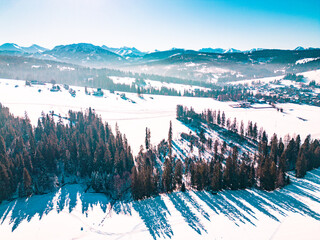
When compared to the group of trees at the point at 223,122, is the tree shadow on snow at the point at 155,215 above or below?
below

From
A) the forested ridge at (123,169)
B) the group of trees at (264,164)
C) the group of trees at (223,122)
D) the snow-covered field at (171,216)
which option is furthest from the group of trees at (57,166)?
the group of trees at (223,122)

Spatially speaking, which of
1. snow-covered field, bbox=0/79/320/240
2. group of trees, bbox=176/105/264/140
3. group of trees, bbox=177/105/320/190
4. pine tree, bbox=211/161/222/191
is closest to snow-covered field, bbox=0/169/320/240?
snow-covered field, bbox=0/79/320/240

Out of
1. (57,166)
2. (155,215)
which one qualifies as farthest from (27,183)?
(155,215)

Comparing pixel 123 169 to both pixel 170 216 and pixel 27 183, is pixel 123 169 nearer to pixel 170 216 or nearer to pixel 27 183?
pixel 170 216

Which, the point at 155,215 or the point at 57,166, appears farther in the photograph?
the point at 57,166

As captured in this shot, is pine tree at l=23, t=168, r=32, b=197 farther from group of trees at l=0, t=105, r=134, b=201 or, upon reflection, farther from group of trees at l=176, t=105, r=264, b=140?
group of trees at l=176, t=105, r=264, b=140

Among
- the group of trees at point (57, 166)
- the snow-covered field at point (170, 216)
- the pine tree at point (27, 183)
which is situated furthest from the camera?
the group of trees at point (57, 166)

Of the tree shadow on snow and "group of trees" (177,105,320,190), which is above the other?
"group of trees" (177,105,320,190)

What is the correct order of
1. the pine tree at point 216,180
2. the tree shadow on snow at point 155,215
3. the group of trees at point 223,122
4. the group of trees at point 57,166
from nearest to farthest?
the tree shadow on snow at point 155,215 → the group of trees at point 57,166 → the pine tree at point 216,180 → the group of trees at point 223,122

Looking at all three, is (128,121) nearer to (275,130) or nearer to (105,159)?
(105,159)

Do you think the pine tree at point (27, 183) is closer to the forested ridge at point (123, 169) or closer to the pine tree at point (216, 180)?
the forested ridge at point (123, 169)
